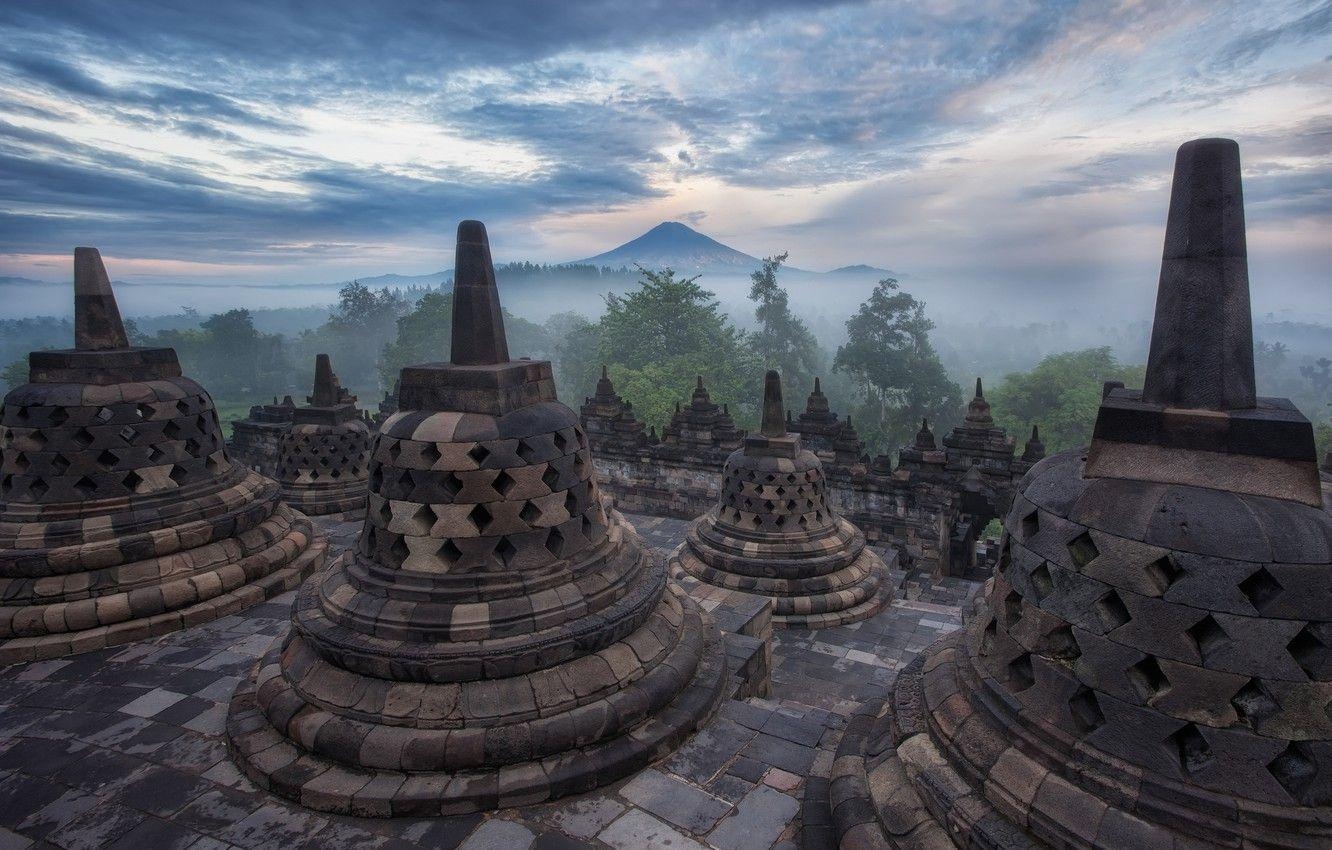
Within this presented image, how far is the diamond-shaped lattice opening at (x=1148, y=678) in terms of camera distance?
2.64m

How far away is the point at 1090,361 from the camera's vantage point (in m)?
44.1

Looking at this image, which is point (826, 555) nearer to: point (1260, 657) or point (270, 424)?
point (1260, 657)

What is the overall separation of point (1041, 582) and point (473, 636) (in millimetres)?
3661

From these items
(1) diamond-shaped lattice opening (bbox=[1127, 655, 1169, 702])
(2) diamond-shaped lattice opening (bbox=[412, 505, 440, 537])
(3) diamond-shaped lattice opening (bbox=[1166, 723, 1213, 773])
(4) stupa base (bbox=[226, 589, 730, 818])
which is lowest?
(4) stupa base (bbox=[226, 589, 730, 818])

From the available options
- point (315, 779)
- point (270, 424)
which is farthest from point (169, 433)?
point (270, 424)

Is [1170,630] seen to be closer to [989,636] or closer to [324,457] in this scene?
[989,636]

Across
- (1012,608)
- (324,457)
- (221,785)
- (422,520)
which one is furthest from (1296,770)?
(324,457)

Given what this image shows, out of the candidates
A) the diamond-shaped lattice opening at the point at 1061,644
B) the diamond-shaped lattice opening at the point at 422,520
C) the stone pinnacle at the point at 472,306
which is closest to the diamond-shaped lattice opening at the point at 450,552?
the diamond-shaped lattice opening at the point at 422,520

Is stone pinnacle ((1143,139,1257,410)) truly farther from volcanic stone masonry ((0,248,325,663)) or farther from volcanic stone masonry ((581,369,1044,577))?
volcanic stone masonry ((581,369,1044,577))

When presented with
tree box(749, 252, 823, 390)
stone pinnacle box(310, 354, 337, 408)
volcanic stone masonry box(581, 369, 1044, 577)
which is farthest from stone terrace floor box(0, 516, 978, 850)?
tree box(749, 252, 823, 390)

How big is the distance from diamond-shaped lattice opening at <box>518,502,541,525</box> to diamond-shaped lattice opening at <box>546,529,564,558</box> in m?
0.21

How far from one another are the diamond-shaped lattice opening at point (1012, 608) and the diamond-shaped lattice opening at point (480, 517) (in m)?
3.50

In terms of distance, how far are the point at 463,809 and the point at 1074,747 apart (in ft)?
11.8

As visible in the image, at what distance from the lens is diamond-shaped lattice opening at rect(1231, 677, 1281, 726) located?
2.46 m
